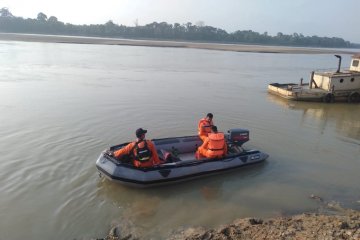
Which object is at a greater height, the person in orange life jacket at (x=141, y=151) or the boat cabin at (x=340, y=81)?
the boat cabin at (x=340, y=81)

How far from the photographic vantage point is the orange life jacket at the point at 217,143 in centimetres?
1002

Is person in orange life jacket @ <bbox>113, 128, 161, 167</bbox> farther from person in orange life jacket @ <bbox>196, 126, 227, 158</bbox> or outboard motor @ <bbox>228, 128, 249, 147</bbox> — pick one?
outboard motor @ <bbox>228, 128, 249, 147</bbox>

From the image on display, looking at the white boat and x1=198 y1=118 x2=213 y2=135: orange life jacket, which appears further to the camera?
the white boat

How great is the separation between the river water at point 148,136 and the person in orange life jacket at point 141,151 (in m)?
0.72

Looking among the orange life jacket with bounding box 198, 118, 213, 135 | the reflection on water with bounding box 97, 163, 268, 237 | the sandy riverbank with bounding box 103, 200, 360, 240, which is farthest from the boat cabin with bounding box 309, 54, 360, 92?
the sandy riverbank with bounding box 103, 200, 360, 240

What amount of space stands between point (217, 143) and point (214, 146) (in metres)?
0.12

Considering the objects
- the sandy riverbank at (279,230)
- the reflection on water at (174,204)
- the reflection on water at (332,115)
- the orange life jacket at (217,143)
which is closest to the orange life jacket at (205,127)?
the orange life jacket at (217,143)

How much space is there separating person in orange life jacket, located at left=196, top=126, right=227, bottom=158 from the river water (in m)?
0.69

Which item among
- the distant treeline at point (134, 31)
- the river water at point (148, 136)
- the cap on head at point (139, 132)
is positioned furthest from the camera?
the distant treeline at point (134, 31)

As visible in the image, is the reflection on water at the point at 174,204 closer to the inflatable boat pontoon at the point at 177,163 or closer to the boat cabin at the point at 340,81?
the inflatable boat pontoon at the point at 177,163

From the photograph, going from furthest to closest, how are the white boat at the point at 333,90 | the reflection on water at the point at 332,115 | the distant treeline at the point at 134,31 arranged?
1. the distant treeline at the point at 134,31
2. the white boat at the point at 333,90
3. the reflection on water at the point at 332,115

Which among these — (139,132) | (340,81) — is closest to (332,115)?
(340,81)

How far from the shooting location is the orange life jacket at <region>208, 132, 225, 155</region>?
10.0 m

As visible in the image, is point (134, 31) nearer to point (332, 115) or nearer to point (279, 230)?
point (332, 115)
